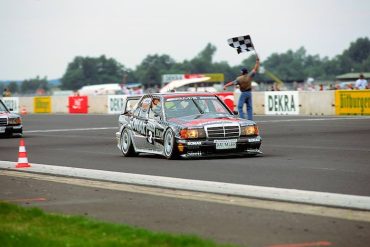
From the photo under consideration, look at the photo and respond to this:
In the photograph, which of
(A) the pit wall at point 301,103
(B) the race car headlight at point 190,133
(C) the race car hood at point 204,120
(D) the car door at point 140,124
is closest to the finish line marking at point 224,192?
(B) the race car headlight at point 190,133

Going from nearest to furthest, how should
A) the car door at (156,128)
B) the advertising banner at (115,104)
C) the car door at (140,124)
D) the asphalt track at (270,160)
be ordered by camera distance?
1. the asphalt track at (270,160)
2. the car door at (156,128)
3. the car door at (140,124)
4. the advertising banner at (115,104)

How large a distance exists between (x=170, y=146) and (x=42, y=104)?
46.1m

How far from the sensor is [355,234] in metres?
8.07

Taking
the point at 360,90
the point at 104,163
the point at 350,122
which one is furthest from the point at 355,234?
the point at 360,90

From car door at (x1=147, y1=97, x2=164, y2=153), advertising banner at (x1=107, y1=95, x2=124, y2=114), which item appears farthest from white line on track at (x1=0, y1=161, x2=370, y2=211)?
advertising banner at (x1=107, y1=95, x2=124, y2=114)

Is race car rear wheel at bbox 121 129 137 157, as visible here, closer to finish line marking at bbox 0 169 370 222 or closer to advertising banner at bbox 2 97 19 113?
finish line marking at bbox 0 169 370 222

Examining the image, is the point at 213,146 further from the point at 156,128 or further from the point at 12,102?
the point at 12,102

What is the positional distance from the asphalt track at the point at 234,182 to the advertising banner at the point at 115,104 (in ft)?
Result: 91.7

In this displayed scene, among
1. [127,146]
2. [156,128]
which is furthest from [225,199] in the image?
[127,146]

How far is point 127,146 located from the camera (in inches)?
742

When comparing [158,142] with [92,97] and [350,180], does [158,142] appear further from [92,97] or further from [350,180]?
[92,97]

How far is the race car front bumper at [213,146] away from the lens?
1666cm

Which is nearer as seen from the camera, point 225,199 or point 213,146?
point 225,199

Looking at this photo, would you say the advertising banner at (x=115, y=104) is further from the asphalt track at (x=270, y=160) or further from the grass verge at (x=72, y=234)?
the grass verge at (x=72, y=234)
